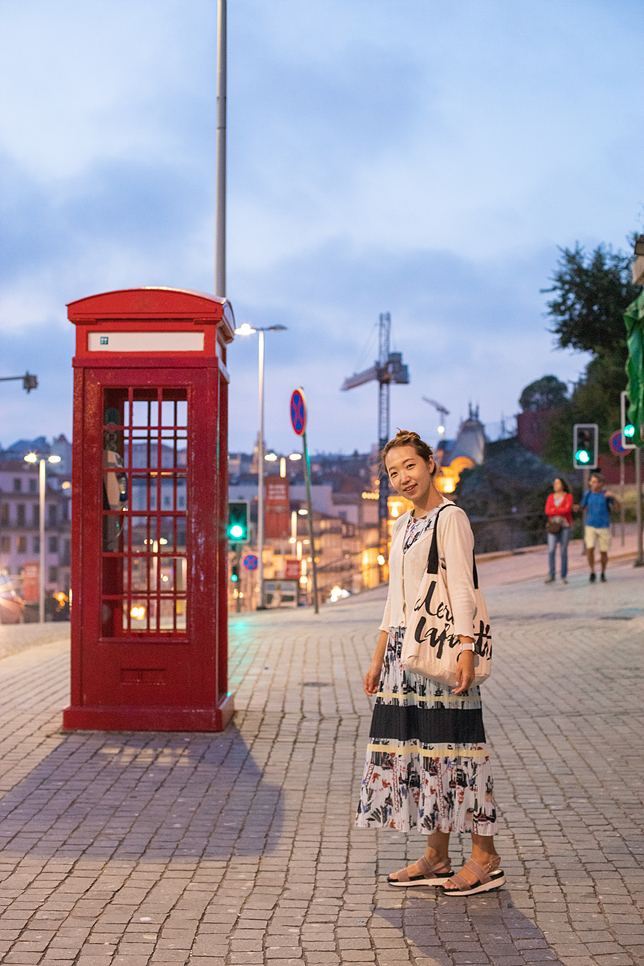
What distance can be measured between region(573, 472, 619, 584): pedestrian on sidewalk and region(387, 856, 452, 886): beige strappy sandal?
14.1 m

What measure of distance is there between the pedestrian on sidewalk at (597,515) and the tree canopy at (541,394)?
63.3m

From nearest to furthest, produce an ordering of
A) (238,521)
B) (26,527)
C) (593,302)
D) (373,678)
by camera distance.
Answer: (373,678) < (238,521) < (593,302) < (26,527)

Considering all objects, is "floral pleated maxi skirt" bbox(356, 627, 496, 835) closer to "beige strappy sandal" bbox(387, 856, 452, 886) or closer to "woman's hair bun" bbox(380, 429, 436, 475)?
"beige strappy sandal" bbox(387, 856, 452, 886)

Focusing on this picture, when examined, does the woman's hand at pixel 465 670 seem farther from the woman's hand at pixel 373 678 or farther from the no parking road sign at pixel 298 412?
the no parking road sign at pixel 298 412

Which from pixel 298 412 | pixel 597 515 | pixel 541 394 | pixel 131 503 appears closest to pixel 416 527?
pixel 131 503

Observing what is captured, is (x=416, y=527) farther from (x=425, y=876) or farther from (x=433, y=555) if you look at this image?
(x=425, y=876)

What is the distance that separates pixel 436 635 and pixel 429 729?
37cm

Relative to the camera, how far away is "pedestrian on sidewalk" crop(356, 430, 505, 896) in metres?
4.32

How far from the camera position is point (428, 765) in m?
4.35

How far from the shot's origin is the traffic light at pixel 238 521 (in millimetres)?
18159

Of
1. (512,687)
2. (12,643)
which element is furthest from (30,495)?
(512,687)

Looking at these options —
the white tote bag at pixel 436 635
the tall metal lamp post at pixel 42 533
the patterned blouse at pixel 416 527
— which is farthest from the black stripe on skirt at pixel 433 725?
the tall metal lamp post at pixel 42 533

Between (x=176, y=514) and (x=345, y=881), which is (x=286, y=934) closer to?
(x=345, y=881)

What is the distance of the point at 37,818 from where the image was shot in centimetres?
548
